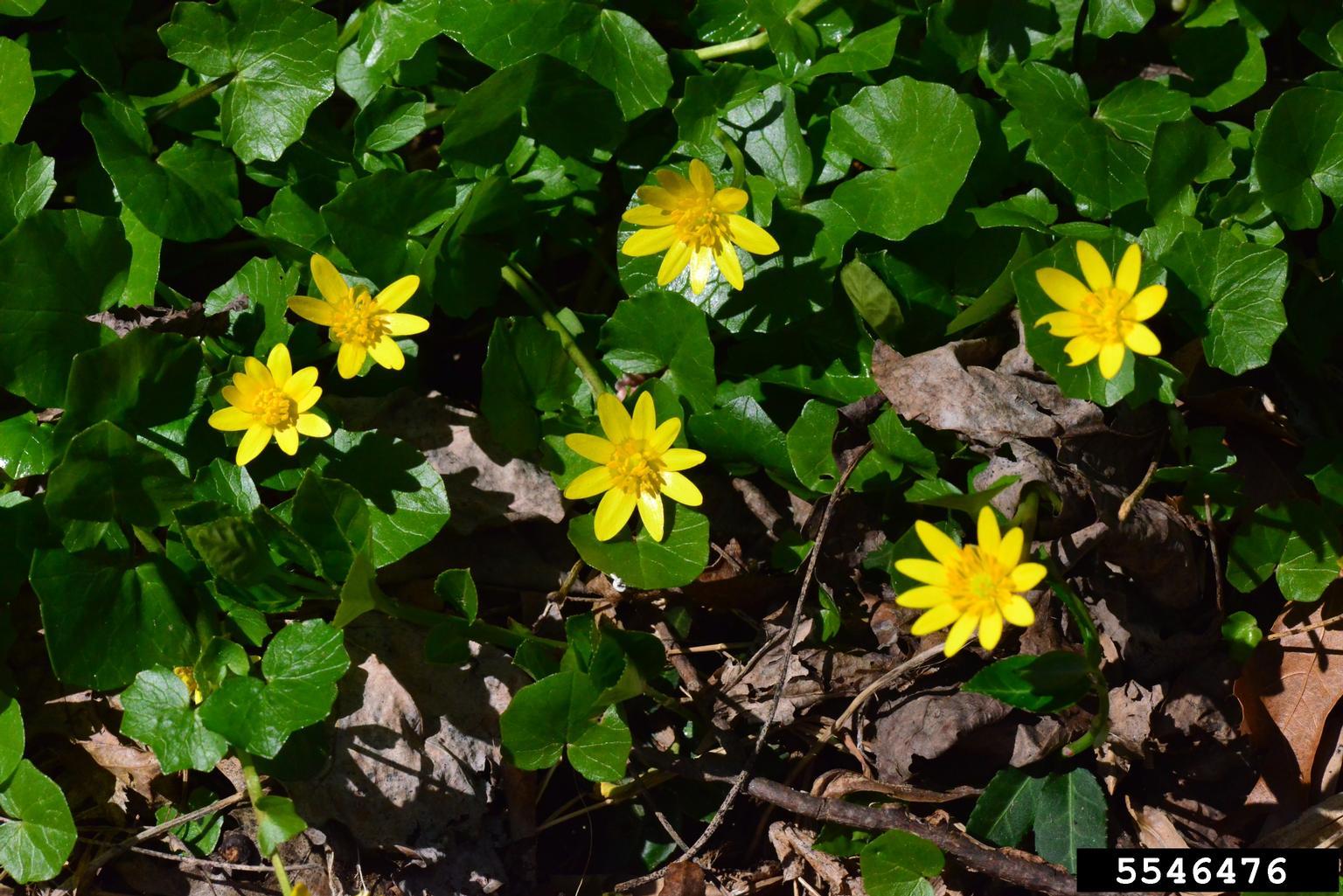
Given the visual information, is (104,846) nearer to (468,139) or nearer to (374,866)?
(374,866)

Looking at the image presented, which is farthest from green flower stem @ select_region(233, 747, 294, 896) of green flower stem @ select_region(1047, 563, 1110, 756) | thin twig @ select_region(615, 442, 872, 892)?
green flower stem @ select_region(1047, 563, 1110, 756)

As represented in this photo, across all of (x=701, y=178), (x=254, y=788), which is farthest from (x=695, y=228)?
(x=254, y=788)

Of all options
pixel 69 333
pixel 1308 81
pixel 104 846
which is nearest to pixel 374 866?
pixel 104 846

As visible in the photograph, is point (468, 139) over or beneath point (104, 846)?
over

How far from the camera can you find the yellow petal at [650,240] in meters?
2.31

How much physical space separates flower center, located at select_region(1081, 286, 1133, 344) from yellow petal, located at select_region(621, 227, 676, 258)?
0.86 m

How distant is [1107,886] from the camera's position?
232 cm

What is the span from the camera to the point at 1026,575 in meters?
1.94

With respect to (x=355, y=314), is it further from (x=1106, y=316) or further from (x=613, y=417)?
(x=1106, y=316)

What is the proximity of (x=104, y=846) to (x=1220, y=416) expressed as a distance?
2.87 m

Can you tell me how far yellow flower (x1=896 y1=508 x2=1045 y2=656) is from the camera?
1.94 metres

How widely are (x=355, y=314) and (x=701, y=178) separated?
78cm

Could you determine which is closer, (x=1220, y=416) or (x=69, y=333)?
(x=69, y=333)

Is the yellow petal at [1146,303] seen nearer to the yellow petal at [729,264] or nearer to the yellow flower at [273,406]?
the yellow petal at [729,264]
